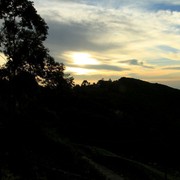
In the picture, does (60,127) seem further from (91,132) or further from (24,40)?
(24,40)

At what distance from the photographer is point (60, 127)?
55.7m

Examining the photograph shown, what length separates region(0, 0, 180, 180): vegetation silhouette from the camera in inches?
1270

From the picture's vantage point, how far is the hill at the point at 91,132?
3191 cm

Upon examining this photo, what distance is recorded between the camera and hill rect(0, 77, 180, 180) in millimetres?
31906

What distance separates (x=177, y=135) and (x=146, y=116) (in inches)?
324

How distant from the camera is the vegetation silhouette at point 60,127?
32.2 m

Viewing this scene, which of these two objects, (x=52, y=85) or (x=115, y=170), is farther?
(x=52, y=85)

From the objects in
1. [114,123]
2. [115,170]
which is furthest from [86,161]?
[114,123]

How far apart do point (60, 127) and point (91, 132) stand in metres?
4.68

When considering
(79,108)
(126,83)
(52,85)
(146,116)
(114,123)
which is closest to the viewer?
(52,85)

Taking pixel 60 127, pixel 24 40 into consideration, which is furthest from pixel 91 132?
pixel 24 40

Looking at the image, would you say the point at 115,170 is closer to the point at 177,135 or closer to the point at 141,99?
the point at 177,135

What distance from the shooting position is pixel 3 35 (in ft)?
133

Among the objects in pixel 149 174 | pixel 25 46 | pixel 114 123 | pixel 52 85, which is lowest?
pixel 149 174
